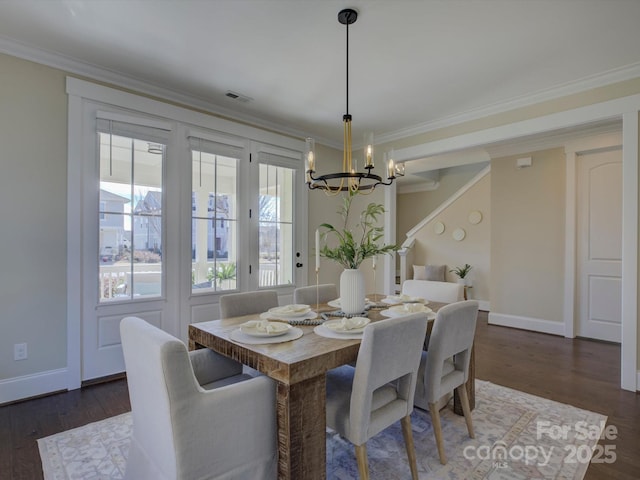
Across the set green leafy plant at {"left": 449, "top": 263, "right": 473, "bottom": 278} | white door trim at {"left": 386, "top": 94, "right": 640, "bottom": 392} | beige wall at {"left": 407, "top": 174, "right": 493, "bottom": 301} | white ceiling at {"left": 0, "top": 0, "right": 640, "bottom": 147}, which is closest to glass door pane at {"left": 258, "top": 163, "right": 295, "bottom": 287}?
white ceiling at {"left": 0, "top": 0, "right": 640, "bottom": 147}

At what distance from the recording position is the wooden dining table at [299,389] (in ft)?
4.58

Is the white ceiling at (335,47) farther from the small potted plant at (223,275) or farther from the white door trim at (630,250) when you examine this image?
the small potted plant at (223,275)

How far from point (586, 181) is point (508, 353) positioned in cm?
254

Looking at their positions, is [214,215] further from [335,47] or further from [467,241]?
[467,241]

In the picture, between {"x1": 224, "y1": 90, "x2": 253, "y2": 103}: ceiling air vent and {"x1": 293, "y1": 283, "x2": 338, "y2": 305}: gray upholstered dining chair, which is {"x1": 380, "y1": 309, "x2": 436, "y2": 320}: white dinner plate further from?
{"x1": 224, "y1": 90, "x2": 253, "y2": 103}: ceiling air vent

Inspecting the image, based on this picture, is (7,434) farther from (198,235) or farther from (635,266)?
(635,266)

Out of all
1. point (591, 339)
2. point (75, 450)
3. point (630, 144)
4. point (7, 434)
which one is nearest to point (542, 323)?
point (591, 339)

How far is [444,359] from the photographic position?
190cm

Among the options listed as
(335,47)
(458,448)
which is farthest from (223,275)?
A: (458,448)

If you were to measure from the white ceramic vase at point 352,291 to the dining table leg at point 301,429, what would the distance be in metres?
0.79

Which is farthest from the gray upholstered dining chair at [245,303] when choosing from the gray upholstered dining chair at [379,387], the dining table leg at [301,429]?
the dining table leg at [301,429]

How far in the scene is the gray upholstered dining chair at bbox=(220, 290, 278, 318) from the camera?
237 centimetres

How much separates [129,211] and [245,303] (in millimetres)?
1540

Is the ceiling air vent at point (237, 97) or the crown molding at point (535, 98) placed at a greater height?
the ceiling air vent at point (237, 97)
